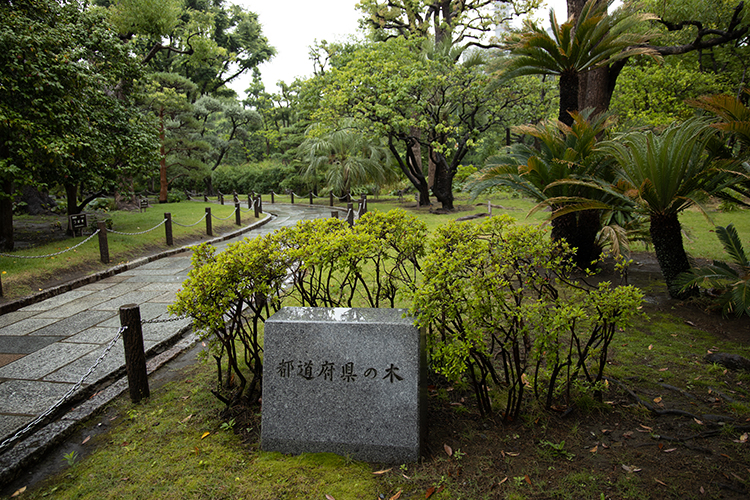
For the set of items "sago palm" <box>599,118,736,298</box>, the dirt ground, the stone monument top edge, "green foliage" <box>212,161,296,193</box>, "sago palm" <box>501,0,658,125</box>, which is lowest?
the dirt ground

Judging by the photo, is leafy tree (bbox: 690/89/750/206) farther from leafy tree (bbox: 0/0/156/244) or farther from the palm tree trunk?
leafy tree (bbox: 0/0/156/244)

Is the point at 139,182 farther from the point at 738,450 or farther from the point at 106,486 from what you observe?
the point at 738,450

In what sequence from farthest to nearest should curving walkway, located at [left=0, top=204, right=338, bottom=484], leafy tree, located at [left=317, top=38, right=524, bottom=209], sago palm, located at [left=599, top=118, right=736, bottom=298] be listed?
leafy tree, located at [left=317, top=38, right=524, bottom=209], sago palm, located at [left=599, top=118, right=736, bottom=298], curving walkway, located at [left=0, top=204, right=338, bottom=484]

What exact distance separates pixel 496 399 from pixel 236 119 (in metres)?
29.3

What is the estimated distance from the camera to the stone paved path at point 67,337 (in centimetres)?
377

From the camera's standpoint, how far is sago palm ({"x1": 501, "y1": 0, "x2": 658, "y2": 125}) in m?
6.93

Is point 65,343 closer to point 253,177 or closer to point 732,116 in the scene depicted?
point 732,116

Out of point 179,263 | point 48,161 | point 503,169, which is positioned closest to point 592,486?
point 503,169

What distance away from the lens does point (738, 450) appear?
276cm

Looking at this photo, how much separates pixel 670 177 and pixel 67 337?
7.60 m

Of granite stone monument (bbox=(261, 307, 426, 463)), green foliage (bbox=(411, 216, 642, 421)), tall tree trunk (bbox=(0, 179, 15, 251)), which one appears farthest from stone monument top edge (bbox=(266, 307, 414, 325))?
tall tree trunk (bbox=(0, 179, 15, 251))

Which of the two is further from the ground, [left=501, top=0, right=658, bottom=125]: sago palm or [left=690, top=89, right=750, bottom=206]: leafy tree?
[left=501, top=0, right=658, bottom=125]: sago palm

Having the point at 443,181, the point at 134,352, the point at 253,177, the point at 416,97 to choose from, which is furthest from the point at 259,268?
the point at 253,177

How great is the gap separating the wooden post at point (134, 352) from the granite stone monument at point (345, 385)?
1459 millimetres
